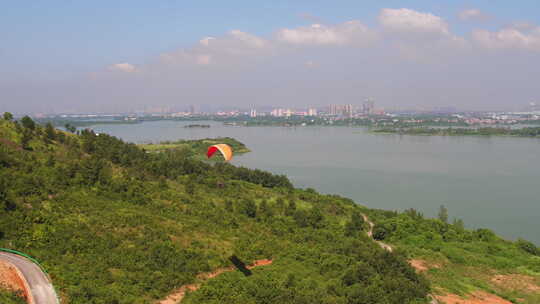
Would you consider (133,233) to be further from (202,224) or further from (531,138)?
(531,138)

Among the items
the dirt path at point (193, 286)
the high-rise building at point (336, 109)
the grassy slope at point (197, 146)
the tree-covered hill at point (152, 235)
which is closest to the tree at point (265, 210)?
the tree-covered hill at point (152, 235)

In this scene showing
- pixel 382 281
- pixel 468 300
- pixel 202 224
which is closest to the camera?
pixel 382 281

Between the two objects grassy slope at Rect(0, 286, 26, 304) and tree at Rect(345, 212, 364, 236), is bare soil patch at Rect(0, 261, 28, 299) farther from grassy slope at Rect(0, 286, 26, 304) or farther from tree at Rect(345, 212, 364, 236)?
tree at Rect(345, 212, 364, 236)

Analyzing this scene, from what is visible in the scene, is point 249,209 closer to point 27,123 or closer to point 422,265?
point 422,265

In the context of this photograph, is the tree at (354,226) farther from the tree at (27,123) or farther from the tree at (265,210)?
the tree at (27,123)

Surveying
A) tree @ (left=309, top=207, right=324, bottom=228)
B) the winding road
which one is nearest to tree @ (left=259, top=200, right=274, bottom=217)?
tree @ (left=309, top=207, right=324, bottom=228)

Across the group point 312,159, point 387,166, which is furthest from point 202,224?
point 312,159

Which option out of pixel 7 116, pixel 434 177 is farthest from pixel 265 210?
pixel 434 177
